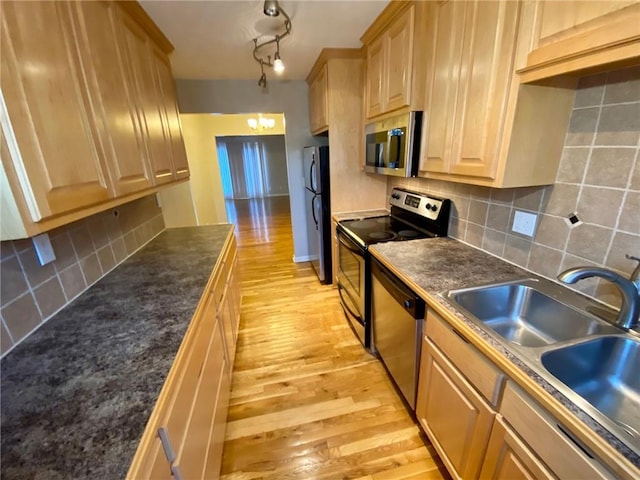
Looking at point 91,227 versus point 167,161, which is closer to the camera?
point 91,227

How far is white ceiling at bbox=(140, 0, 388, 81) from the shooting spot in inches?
63.8

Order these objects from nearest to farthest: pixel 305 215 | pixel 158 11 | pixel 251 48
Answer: pixel 158 11 → pixel 251 48 → pixel 305 215

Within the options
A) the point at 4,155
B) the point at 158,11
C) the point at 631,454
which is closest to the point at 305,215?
Answer: the point at 158,11

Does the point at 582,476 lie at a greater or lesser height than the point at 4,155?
lesser

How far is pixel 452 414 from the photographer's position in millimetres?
1186

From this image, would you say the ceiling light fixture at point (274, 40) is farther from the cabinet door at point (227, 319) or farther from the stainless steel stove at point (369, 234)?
the cabinet door at point (227, 319)

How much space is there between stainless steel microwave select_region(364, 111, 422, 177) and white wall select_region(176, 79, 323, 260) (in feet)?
4.56

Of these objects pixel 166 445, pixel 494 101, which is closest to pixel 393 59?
pixel 494 101

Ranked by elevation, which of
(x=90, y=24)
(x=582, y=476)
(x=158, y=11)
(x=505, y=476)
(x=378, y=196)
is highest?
(x=158, y=11)

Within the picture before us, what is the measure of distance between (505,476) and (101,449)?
1.21 metres

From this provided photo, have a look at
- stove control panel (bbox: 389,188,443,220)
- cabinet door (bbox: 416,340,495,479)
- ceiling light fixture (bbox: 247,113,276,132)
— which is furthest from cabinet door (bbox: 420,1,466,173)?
ceiling light fixture (bbox: 247,113,276,132)

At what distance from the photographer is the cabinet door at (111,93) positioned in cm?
109

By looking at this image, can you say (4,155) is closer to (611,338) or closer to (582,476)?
(582,476)

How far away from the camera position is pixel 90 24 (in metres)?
1.12
